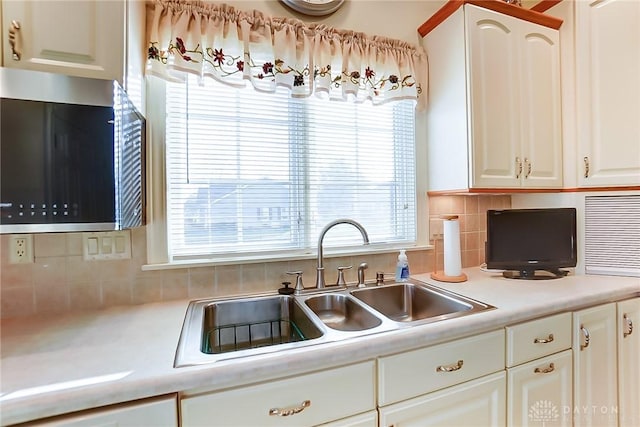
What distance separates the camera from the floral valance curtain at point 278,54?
1.30 meters

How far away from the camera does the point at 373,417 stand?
0.96m

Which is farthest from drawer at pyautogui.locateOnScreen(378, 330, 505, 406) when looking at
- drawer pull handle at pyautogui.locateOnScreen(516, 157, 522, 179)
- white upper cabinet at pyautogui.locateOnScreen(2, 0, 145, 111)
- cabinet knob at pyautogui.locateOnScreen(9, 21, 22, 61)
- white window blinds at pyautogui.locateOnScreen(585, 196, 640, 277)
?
cabinet knob at pyautogui.locateOnScreen(9, 21, 22, 61)

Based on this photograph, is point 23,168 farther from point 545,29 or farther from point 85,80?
point 545,29

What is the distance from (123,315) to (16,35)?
957 millimetres

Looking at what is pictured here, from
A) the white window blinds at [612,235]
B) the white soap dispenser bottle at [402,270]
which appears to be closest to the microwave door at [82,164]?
the white soap dispenser bottle at [402,270]

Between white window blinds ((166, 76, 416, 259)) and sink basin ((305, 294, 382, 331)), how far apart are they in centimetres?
31

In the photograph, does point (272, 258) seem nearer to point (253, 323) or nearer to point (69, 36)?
point (253, 323)

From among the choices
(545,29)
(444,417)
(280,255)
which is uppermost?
(545,29)

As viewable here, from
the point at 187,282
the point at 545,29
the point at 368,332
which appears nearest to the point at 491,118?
the point at 545,29

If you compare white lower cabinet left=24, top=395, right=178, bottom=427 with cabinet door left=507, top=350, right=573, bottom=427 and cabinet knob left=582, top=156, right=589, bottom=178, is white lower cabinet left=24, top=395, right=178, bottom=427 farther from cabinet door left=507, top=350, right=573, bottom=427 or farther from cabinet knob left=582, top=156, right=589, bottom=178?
cabinet knob left=582, top=156, right=589, bottom=178

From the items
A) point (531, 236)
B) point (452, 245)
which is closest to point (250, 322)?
point (452, 245)

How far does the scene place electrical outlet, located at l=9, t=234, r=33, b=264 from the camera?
1.16 metres

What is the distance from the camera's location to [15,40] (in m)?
0.87

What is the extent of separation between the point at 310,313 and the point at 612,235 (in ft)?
5.60
